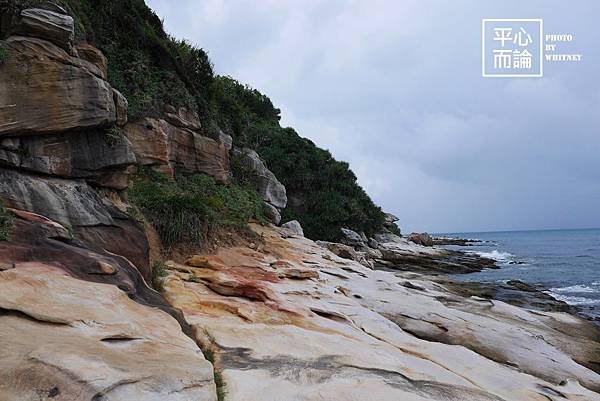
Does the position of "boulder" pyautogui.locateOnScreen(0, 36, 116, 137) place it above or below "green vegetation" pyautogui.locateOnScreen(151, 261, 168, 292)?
above

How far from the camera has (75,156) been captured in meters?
7.94

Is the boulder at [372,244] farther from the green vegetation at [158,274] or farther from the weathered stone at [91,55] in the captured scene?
the weathered stone at [91,55]

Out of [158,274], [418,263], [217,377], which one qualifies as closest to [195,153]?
[158,274]

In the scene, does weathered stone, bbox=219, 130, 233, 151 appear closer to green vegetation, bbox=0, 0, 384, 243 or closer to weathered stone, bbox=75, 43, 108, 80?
green vegetation, bbox=0, 0, 384, 243

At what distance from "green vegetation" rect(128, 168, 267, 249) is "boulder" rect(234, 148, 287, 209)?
6.46m

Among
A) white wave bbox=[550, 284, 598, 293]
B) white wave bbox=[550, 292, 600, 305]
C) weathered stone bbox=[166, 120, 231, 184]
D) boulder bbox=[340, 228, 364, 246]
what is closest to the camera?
weathered stone bbox=[166, 120, 231, 184]

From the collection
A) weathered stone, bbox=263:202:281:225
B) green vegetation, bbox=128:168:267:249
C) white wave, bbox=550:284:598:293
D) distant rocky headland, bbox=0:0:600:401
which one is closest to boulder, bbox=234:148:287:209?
weathered stone, bbox=263:202:281:225

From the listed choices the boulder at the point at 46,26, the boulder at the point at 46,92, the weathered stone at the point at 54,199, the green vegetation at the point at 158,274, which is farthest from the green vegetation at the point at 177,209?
the boulder at the point at 46,26

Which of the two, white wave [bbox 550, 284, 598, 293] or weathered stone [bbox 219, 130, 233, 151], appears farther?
white wave [bbox 550, 284, 598, 293]

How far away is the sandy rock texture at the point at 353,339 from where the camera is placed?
14.5ft

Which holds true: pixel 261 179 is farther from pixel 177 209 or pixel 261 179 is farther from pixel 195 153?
pixel 177 209

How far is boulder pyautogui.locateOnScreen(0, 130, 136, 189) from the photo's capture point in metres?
7.08

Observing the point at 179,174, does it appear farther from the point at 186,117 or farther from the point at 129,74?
the point at 129,74

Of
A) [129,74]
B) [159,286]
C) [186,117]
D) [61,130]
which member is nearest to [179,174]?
[186,117]
